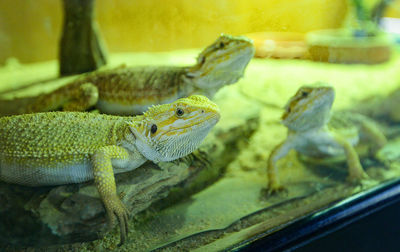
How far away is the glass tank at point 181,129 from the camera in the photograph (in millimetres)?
1435

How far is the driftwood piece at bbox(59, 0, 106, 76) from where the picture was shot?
2803 millimetres

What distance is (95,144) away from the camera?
4.91ft

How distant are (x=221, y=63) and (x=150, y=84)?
0.52 metres

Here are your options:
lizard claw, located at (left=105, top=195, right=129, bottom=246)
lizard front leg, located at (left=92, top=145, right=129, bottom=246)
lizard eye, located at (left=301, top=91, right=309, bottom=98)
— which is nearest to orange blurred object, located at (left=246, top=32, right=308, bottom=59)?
lizard eye, located at (left=301, top=91, right=309, bottom=98)

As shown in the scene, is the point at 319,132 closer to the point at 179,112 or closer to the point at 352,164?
the point at 352,164

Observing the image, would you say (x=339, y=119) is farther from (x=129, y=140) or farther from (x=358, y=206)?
(x=129, y=140)

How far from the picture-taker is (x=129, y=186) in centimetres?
150

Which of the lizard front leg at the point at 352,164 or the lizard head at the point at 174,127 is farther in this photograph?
the lizard front leg at the point at 352,164

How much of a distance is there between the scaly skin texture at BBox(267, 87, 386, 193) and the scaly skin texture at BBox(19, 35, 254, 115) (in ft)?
1.65

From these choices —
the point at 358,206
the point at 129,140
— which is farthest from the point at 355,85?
the point at 129,140

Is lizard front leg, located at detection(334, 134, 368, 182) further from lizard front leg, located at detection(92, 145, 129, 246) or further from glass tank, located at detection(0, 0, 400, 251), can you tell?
lizard front leg, located at detection(92, 145, 129, 246)

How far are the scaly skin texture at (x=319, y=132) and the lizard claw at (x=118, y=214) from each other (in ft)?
3.58

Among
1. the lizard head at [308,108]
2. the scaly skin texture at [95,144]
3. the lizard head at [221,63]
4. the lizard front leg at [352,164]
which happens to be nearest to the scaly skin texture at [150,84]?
the lizard head at [221,63]

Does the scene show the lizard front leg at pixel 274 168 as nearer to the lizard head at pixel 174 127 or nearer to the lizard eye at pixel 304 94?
the lizard eye at pixel 304 94
